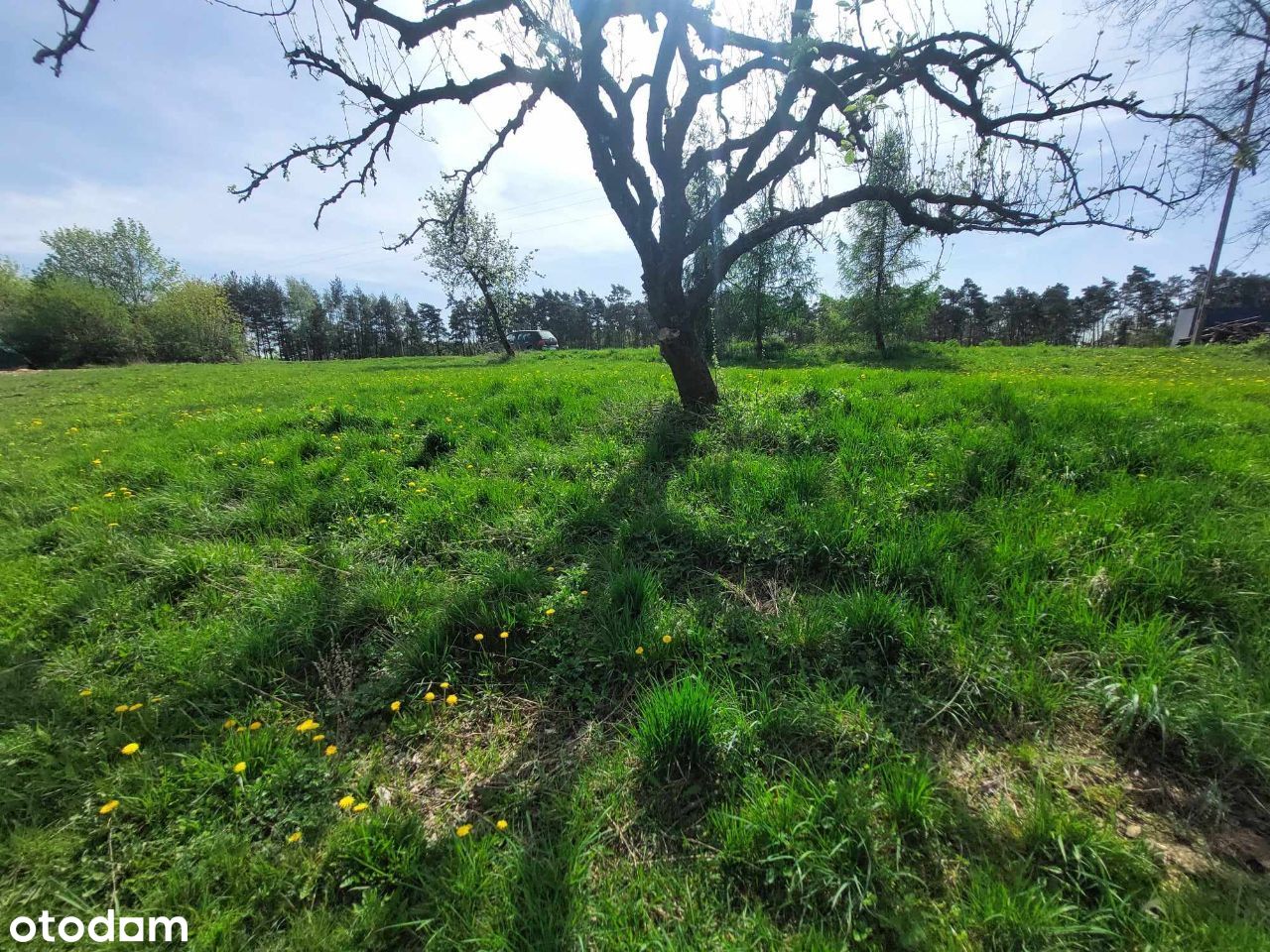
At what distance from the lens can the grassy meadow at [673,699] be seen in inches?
61.9

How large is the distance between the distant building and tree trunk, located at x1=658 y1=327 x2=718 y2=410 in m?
26.1

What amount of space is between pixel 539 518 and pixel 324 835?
239 cm

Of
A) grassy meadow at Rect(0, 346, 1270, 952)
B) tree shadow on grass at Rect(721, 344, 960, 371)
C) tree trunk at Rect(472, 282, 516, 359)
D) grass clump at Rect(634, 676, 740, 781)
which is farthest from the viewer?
tree trunk at Rect(472, 282, 516, 359)

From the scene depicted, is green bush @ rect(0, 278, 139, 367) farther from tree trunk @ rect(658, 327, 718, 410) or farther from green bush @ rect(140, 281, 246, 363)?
tree trunk @ rect(658, 327, 718, 410)

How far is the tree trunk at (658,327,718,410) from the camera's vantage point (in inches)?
235

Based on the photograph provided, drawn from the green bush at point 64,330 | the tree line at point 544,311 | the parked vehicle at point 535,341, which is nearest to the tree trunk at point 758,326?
the tree line at point 544,311

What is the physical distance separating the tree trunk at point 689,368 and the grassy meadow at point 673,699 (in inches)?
69.2

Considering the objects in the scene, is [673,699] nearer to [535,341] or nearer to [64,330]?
[535,341]

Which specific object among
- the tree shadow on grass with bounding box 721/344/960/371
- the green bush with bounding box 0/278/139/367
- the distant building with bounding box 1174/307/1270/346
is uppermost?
the green bush with bounding box 0/278/139/367

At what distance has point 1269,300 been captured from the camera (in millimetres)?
33781

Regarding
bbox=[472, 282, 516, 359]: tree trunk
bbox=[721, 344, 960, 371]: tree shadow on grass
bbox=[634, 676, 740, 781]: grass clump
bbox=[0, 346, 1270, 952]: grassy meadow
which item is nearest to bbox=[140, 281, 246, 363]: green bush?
bbox=[472, 282, 516, 359]: tree trunk

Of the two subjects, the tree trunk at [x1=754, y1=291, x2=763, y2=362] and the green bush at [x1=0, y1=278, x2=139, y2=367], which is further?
the green bush at [x1=0, y1=278, x2=139, y2=367]

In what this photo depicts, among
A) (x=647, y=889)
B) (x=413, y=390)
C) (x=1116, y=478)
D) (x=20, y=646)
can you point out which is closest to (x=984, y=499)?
(x=1116, y=478)

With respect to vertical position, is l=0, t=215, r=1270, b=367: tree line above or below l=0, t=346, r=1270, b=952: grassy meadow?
above
